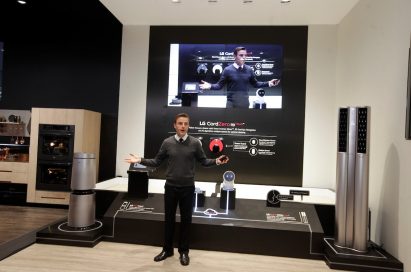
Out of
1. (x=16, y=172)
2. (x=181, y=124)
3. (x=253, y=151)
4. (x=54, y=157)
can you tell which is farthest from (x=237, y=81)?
(x=16, y=172)

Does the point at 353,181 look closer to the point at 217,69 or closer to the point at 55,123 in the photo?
the point at 217,69

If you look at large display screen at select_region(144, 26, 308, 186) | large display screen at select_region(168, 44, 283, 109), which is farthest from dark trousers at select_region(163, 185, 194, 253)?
large display screen at select_region(168, 44, 283, 109)

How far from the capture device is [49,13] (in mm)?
5402

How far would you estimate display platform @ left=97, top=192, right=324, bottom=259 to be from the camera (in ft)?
11.1

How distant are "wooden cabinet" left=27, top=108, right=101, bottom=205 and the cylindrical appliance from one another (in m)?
1.24

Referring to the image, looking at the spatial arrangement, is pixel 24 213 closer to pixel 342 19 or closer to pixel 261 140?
pixel 261 140

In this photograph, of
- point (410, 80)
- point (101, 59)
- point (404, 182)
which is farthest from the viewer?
point (101, 59)

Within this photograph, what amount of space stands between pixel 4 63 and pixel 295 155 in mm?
5752

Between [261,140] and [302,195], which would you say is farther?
[261,140]

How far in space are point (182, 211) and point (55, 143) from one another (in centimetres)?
303

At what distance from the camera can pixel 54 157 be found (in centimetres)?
488

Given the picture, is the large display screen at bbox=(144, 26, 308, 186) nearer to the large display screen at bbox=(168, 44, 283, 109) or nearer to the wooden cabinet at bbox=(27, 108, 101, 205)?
the large display screen at bbox=(168, 44, 283, 109)

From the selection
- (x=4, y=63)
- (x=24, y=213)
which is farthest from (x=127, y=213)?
(x=4, y=63)

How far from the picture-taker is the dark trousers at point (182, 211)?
3.13 metres
